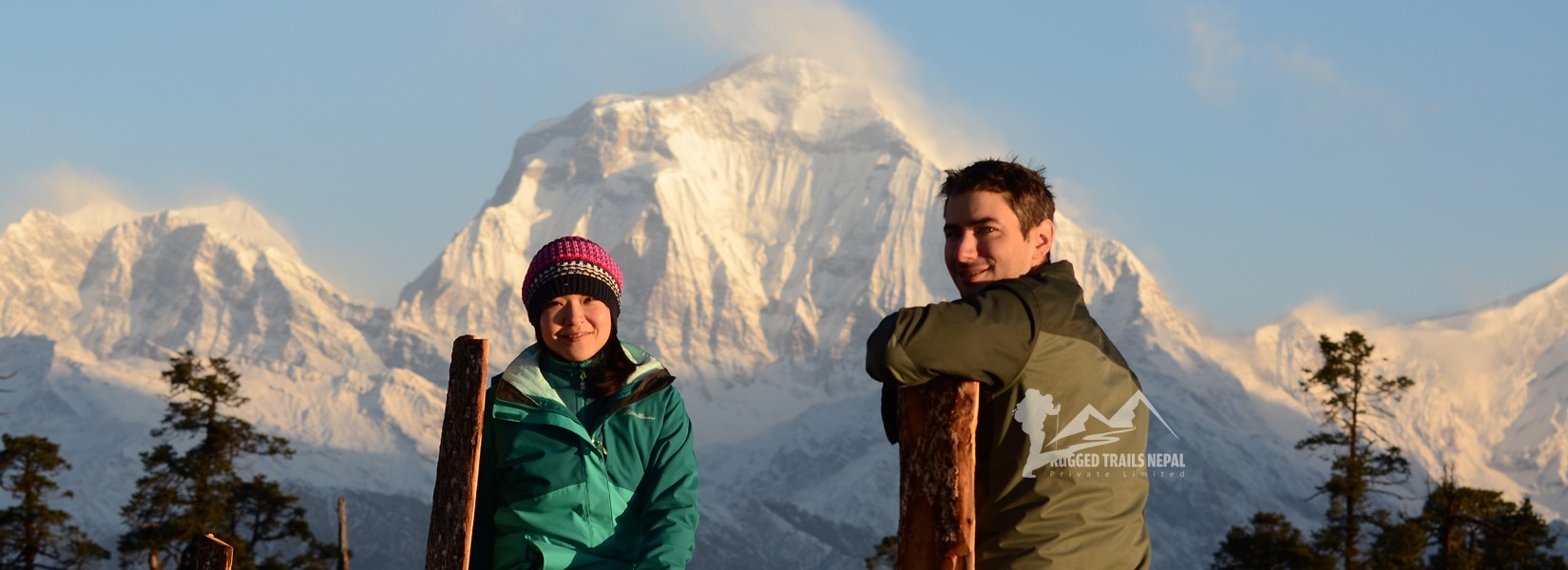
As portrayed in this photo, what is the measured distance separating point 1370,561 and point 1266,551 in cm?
1289

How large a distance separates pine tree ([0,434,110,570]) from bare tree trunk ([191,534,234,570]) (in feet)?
173

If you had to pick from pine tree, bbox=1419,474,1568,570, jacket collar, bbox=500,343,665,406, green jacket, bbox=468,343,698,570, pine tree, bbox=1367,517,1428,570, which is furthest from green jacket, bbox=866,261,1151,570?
pine tree, bbox=1367,517,1428,570

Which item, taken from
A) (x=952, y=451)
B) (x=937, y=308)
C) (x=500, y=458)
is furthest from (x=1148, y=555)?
(x=500, y=458)

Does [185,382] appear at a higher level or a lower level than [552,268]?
higher

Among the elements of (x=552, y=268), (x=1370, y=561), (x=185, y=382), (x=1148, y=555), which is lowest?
(x=1148, y=555)

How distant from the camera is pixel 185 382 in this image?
61.1 meters

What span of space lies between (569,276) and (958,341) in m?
2.85

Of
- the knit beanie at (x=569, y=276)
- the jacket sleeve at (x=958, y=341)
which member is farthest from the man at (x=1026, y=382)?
the knit beanie at (x=569, y=276)

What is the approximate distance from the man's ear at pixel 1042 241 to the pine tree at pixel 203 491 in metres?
55.9

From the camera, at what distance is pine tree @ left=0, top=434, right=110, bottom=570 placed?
57.2 metres

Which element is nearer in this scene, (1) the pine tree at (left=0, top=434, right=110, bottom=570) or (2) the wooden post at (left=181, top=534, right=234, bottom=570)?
(2) the wooden post at (left=181, top=534, right=234, bottom=570)

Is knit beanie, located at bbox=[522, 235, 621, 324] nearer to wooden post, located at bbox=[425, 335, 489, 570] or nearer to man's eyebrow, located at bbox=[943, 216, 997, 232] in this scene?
wooden post, located at bbox=[425, 335, 489, 570]

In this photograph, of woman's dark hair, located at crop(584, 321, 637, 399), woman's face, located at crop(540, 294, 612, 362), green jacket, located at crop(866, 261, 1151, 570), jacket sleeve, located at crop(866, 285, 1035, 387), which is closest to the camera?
jacket sleeve, located at crop(866, 285, 1035, 387)

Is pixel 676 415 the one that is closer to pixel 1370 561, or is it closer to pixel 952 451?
pixel 952 451
